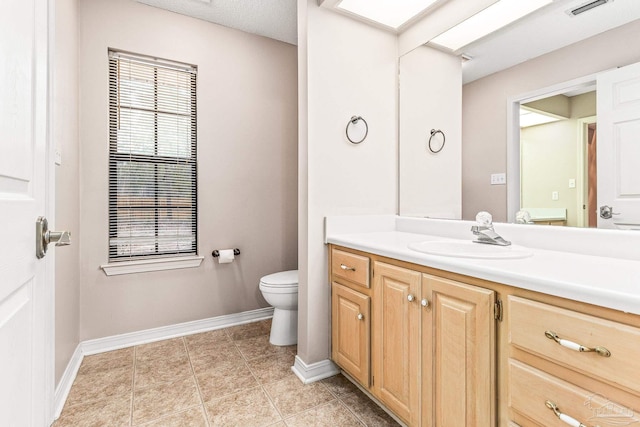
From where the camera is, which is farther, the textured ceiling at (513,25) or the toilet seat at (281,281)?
the toilet seat at (281,281)

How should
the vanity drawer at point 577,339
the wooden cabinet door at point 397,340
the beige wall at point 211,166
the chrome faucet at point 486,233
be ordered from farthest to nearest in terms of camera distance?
the beige wall at point 211,166 < the chrome faucet at point 486,233 < the wooden cabinet door at point 397,340 < the vanity drawer at point 577,339

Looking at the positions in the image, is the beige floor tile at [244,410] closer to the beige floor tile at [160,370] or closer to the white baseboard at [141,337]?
the beige floor tile at [160,370]

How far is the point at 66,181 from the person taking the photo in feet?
5.97

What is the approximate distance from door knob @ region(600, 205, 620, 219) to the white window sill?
251 centimetres

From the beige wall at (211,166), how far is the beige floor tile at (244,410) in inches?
41.7

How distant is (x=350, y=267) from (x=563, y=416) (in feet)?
3.32

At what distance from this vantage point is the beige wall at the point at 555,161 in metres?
1.31

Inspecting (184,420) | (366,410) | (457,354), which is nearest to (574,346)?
(457,354)

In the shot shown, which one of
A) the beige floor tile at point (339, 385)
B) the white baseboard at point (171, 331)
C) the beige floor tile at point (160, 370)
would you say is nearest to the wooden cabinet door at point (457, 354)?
the beige floor tile at point (339, 385)

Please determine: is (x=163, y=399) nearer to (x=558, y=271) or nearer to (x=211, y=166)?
(x=211, y=166)

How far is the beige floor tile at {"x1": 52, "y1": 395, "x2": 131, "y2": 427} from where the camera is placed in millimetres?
1512

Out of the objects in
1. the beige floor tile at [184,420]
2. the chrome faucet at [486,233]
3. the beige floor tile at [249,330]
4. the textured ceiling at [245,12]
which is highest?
the textured ceiling at [245,12]

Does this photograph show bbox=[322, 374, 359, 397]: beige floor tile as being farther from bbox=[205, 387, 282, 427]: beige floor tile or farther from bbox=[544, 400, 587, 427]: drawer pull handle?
bbox=[544, 400, 587, 427]: drawer pull handle

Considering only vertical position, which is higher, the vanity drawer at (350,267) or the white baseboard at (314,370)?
the vanity drawer at (350,267)
